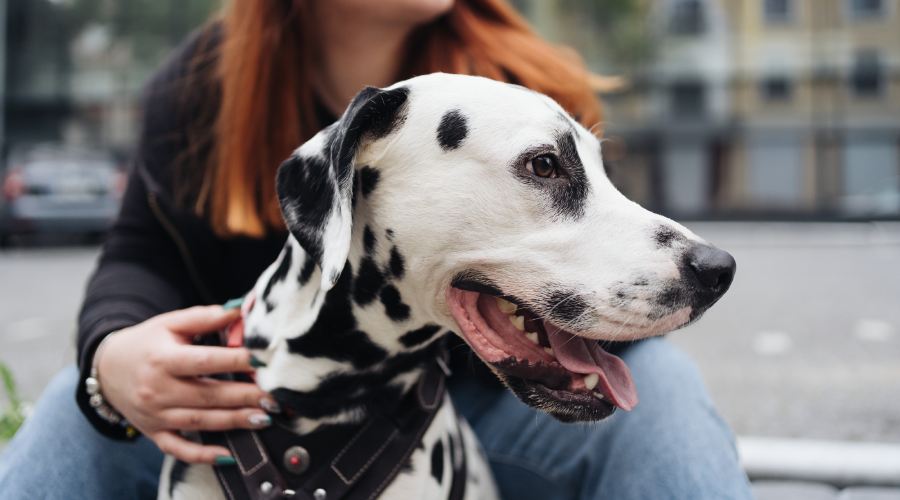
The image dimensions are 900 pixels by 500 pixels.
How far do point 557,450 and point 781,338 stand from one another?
15.4 ft

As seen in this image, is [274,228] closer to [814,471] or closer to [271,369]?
[271,369]

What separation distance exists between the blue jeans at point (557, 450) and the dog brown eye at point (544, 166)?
1.85 ft

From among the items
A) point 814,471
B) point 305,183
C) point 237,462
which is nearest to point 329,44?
point 305,183

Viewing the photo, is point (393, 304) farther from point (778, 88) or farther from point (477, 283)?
point (778, 88)

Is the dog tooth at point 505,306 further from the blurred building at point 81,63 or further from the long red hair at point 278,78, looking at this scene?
the blurred building at point 81,63

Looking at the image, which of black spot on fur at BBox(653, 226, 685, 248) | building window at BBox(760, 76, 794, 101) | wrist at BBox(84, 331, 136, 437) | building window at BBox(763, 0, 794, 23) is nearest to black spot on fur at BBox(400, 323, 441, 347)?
black spot on fur at BBox(653, 226, 685, 248)

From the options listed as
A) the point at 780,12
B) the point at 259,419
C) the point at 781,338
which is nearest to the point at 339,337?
the point at 259,419

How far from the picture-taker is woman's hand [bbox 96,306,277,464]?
69.9 inches

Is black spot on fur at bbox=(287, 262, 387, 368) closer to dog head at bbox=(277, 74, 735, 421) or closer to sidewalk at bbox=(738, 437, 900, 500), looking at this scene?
dog head at bbox=(277, 74, 735, 421)

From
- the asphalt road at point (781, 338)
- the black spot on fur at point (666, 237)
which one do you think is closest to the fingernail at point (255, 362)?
the black spot on fur at point (666, 237)

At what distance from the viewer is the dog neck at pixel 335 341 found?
5.55ft

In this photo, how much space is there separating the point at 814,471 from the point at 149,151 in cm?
209

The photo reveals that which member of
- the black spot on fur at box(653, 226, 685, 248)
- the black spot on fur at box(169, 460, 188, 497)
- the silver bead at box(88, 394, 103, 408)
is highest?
the black spot on fur at box(653, 226, 685, 248)

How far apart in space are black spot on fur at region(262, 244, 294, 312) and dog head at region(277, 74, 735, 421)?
18cm
